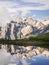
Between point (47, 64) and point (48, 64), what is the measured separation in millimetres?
271

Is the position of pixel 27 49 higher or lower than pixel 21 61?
lower

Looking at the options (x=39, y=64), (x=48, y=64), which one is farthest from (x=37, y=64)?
(x=48, y=64)

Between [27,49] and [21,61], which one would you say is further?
[27,49]

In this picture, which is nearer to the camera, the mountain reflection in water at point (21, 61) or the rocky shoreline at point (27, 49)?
the mountain reflection in water at point (21, 61)

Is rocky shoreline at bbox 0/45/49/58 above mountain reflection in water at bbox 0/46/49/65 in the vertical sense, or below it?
below

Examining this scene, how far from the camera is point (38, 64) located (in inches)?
2628

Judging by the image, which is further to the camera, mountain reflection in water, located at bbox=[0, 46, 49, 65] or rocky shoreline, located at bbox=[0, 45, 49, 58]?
rocky shoreline, located at bbox=[0, 45, 49, 58]

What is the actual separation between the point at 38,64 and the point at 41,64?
75cm

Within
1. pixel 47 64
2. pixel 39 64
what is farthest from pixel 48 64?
pixel 39 64

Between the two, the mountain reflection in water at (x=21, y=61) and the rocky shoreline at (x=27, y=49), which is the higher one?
the mountain reflection in water at (x=21, y=61)

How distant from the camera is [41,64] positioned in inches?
2633

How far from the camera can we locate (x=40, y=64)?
67438mm

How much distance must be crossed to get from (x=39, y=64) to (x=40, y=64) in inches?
9.8

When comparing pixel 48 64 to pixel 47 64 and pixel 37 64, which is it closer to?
pixel 47 64
